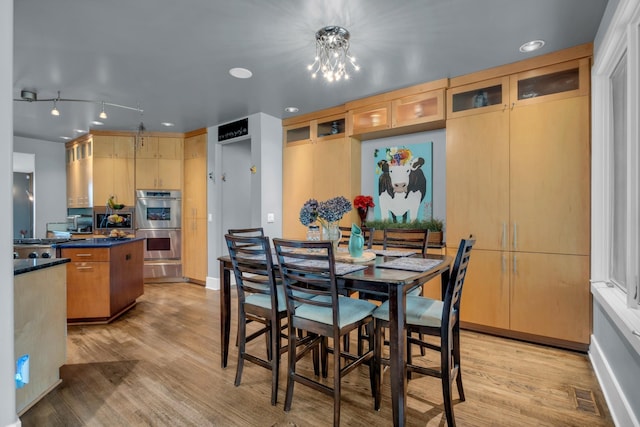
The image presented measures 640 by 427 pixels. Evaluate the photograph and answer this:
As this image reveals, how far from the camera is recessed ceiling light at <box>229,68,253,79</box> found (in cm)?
306

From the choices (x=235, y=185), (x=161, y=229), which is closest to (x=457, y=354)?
(x=235, y=185)

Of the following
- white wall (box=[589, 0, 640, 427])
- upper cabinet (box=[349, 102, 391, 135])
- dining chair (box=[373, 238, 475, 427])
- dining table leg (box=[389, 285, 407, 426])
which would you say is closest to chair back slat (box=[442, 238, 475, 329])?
dining chair (box=[373, 238, 475, 427])

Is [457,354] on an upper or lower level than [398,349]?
lower

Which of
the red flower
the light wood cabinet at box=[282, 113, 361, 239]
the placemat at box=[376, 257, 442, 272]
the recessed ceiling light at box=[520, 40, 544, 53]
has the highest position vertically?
the recessed ceiling light at box=[520, 40, 544, 53]

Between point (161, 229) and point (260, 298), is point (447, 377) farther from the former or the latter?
point (161, 229)

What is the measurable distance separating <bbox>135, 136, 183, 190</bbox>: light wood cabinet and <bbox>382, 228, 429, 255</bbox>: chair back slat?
158 inches

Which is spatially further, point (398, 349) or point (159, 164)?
point (159, 164)

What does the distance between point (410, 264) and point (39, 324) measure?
2410mm

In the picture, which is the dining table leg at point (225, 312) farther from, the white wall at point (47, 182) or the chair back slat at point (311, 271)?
the white wall at point (47, 182)

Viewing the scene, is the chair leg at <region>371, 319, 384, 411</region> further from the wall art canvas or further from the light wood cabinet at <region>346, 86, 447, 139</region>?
the light wood cabinet at <region>346, 86, 447, 139</region>

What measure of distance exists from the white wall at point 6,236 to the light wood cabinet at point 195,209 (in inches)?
142

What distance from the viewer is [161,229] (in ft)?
17.8

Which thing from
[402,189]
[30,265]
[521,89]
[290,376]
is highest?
[521,89]

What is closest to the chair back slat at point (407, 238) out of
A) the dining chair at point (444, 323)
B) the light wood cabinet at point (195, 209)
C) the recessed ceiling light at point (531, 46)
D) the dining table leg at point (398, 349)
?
the dining chair at point (444, 323)
